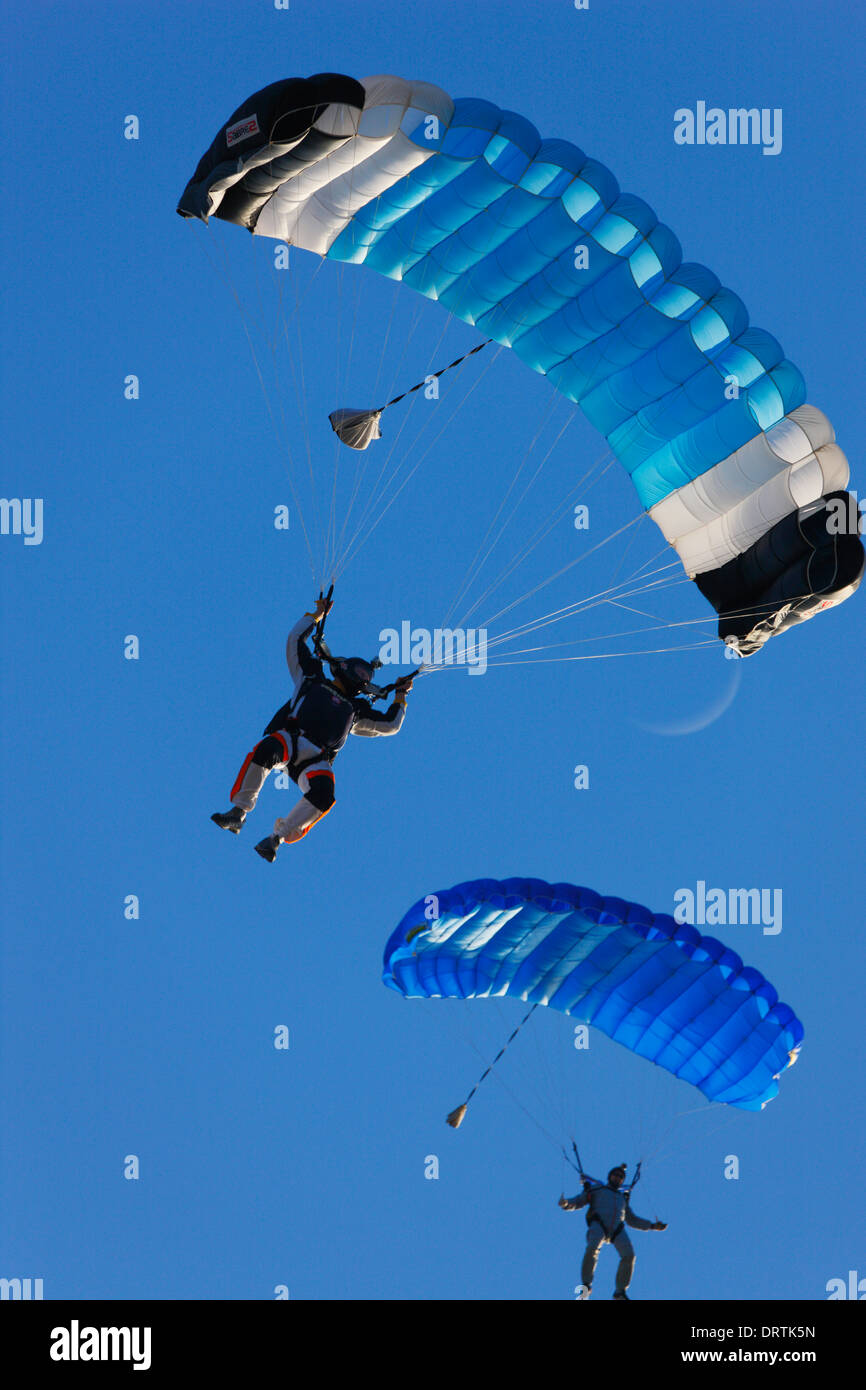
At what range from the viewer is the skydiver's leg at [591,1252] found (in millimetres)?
16672

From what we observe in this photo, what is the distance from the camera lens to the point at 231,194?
13.8 m

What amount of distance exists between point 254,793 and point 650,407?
4.54 m

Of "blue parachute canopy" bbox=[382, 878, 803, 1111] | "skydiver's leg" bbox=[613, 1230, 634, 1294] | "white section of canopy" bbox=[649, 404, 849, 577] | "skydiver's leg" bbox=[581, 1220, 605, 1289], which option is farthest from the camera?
"skydiver's leg" bbox=[581, 1220, 605, 1289]

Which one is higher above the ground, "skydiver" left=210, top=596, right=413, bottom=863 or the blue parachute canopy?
"skydiver" left=210, top=596, right=413, bottom=863

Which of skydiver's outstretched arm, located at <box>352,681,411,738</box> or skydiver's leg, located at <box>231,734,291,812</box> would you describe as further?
skydiver's outstretched arm, located at <box>352,681,411,738</box>

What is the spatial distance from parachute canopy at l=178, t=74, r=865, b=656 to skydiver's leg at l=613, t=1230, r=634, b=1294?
5491 millimetres

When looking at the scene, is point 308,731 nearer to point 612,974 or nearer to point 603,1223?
point 612,974

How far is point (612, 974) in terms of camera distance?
16.3m

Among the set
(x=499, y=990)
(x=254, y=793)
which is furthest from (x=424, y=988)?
(x=254, y=793)

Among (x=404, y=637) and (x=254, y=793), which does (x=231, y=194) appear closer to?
(x=254, y=793)

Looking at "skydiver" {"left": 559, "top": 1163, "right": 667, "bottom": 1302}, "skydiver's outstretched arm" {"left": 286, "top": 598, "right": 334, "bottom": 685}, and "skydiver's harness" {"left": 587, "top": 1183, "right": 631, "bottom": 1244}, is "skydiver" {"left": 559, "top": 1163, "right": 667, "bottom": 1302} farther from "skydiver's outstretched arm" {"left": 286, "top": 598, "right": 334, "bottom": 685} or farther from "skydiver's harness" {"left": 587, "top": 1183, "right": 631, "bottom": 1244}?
"skydiver's outstretched arm" {"left": 286, "top": 598, "right": 334, "bottom": 685}

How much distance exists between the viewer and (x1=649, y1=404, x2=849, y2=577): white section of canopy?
1455 cm

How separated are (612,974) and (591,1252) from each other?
260cm

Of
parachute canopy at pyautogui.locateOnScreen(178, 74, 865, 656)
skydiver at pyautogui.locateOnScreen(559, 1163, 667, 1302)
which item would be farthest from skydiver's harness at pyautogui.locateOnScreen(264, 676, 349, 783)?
skydiver at pyautogui.locateOnScreen(559, 1163, 667, 1302)
